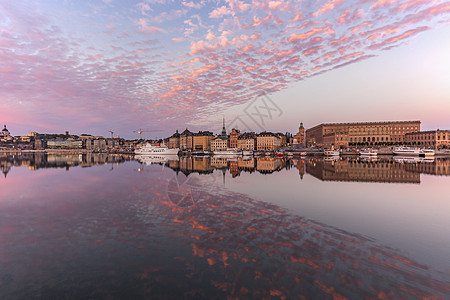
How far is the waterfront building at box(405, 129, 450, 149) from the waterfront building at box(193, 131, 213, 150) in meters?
138

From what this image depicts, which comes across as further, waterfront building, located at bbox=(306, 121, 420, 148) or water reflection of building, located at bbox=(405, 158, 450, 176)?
waterfront building, located at bbox=(306, 121, 420, 148)

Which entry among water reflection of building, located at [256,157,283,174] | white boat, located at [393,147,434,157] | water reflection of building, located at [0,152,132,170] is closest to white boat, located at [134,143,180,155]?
water reflection of building, located at [0,152,132,170]

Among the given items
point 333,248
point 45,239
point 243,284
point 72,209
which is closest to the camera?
point 243,284

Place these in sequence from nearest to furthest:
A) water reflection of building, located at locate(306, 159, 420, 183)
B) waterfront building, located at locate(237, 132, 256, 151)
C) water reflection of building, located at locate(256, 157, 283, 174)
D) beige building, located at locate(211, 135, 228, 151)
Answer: water reflection of building, located at locate(306, 159, 420, 183) → water reflection of building, located at locate(256, 157, 283, 174) → waterfront building, located at locate(237, 132, 256, 151) → beige building, located at locate(211, 135, 228, 151)

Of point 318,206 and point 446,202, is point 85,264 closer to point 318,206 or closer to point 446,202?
point 318,206

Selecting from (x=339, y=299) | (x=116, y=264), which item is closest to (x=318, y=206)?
(x=339, y=299)

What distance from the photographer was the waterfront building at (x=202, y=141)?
187375 mm

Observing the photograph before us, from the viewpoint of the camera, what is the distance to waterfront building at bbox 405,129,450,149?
5062 inches

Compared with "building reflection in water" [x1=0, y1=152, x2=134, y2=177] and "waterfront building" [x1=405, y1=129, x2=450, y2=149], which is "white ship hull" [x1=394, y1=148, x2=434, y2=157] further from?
"building reflection in water" [x1=0, y1=152, x2=134, y2=177]

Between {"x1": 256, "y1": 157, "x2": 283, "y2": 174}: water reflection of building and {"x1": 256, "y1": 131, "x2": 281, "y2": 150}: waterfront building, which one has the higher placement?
{"x1": 256, "y1": 131, "x2": 281, "y2": 150}: waterfront building

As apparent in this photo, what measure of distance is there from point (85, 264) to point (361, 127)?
611 ft

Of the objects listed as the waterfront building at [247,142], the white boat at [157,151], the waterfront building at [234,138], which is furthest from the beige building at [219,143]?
the white boat at [157,151]

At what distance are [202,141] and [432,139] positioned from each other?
15069 cm

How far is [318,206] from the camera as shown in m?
15.7
